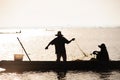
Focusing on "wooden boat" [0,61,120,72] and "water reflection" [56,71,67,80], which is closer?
"water reflection" [56,71,67,80]

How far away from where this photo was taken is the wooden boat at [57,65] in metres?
22.7

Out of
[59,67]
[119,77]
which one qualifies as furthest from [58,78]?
[119,77]

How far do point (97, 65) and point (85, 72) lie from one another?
0.86 metres

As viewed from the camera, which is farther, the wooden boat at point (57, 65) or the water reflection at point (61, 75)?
the wooden boat at point (57, 65)

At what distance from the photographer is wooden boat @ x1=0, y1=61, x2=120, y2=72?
22656 mm

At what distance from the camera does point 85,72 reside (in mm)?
22500

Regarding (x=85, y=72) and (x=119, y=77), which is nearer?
(x=119, y=77)

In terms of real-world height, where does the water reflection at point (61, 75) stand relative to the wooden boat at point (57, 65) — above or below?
below

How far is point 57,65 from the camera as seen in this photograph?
22750mm

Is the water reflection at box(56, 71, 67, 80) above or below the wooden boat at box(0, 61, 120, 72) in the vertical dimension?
below

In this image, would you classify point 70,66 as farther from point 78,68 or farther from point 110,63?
point 110,63

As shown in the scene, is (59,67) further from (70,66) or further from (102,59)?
(102,59)

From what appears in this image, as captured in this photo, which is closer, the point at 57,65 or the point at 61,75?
the point at 61,75

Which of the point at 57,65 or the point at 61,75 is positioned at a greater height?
the point at 57,65
